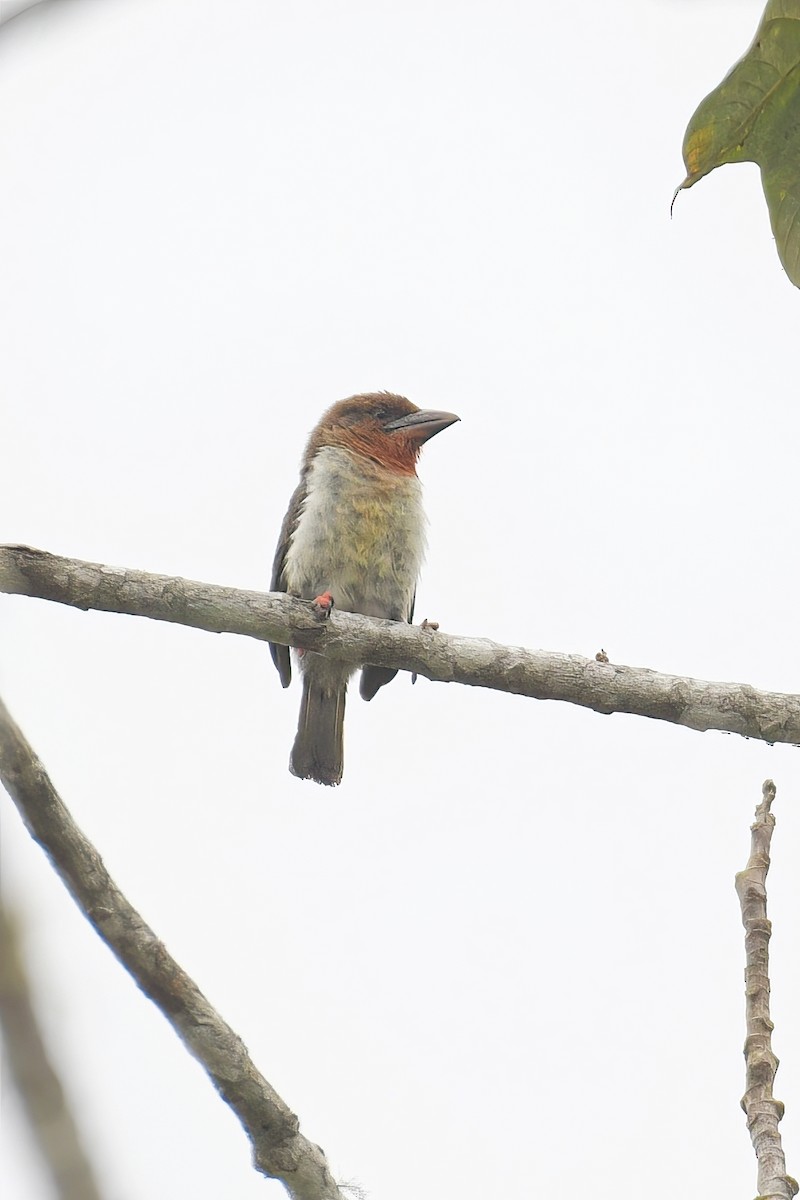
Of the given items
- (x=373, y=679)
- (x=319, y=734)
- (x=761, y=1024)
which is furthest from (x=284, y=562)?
(x=761, y=1024)

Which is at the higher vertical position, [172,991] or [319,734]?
[319,734]

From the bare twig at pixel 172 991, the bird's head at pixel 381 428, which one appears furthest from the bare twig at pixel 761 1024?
the bird's head at pixel 381 428

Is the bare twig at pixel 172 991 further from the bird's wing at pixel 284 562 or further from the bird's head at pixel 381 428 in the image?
the bird's head at pixel 381 428

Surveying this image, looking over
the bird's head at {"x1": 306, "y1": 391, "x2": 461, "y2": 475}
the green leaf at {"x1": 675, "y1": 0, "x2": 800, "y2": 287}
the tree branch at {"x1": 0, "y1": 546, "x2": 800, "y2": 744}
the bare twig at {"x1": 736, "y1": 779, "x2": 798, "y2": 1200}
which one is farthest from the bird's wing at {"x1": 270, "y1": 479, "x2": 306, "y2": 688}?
Answer: the green leaf at {"x1": 675, "y1": 0, "x2": 800, "y2": 287}

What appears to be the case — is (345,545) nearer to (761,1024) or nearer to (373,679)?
(373,679)

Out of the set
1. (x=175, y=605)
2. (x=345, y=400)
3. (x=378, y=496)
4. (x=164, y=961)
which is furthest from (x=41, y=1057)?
(x=345, y=400)

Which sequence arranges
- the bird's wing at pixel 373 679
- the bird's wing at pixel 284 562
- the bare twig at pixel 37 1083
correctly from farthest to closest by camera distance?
the bird's wing at pixel 373 679, the bird's wing at pixel 284 562, the bare twig at pixel 37 1083

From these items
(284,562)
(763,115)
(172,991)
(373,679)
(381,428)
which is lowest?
(172,991)
